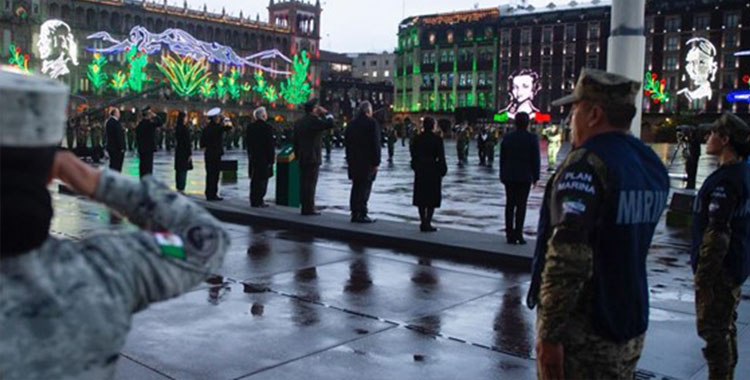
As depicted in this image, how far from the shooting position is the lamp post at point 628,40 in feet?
22.0

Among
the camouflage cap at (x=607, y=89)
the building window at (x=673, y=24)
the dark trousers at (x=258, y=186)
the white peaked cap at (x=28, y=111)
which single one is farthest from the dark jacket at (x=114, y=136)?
the building window at (x=673, y=24)

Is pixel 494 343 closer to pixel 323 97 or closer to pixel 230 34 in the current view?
pixel 230 34

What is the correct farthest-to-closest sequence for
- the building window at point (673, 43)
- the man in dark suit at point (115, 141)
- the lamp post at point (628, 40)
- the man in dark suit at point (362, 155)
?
the building window at point (673, 43) < the man in dark suit at point (115, 141) < the man in dark suit at point (362, 155) < the lamp post at point (628, 40)

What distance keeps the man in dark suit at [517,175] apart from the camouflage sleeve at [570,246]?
22.0 ft

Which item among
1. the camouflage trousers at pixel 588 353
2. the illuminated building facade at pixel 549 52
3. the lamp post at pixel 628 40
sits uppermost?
the illuminated building facade at pixel 549 52

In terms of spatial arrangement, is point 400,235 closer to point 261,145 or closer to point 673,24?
point 261,145

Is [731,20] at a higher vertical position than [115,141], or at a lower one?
higher

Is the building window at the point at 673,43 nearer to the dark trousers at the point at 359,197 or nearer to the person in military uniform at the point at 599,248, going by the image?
the dark trousers at the point at 359,197

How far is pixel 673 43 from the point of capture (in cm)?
8850

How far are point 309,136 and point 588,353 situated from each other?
30.4ft

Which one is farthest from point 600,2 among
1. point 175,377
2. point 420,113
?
point 175,377

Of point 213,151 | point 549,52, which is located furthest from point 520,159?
point 549,52

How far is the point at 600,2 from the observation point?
3812 inches

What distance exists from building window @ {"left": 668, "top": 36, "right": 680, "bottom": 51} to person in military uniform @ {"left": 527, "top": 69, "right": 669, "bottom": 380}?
93.3 meters
